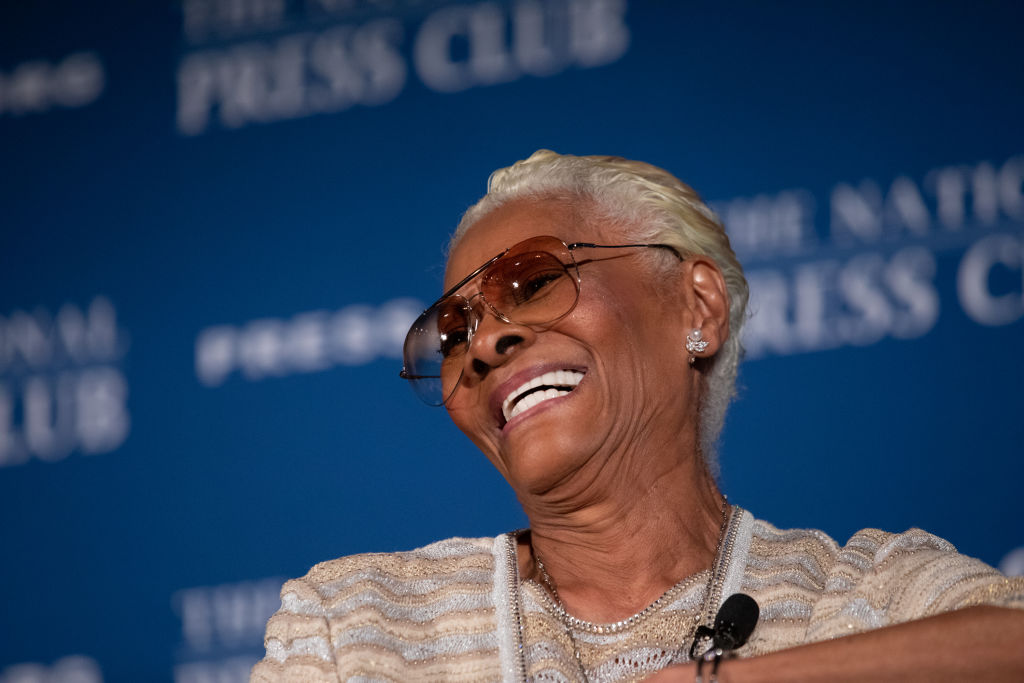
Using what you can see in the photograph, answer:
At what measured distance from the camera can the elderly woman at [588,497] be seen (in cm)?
163

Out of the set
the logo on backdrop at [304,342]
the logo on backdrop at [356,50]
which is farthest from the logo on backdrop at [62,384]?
the logo on backdrop at [356,50]

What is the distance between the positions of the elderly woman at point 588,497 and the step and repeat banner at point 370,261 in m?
0.59

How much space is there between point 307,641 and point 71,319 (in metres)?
1.65

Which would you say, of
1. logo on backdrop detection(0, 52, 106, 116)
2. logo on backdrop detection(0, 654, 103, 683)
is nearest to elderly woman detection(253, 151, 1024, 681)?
logo on backdrop detection(0, 654, 103, 683)

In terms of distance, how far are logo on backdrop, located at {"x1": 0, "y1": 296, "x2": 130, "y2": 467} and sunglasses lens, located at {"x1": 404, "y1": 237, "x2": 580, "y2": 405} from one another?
1.39 metres

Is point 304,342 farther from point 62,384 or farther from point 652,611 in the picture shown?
point 652,611

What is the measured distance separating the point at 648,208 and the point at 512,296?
0.33m

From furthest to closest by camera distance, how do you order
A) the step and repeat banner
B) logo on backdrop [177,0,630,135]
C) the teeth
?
logo on backdrop [177,0,630,135] < the step and repeat banner < the teeth

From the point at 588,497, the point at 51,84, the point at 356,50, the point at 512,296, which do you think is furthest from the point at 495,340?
the point at 51,84

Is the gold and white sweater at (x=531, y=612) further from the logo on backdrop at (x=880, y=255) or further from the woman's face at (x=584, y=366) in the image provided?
the logo on backdrop at (x=880, y=255)

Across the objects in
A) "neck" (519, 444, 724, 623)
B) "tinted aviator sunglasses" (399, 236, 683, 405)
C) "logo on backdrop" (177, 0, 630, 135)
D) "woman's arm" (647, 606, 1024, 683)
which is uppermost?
"logo on backdrop" (177, 0, 630, 135)

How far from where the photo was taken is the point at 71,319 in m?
2.96

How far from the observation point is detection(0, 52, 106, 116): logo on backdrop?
3.13 metres

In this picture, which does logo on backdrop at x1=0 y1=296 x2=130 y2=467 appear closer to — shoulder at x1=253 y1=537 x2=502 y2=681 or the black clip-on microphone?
shoulder at x1=253 y1=537 x2=502 y2=681
